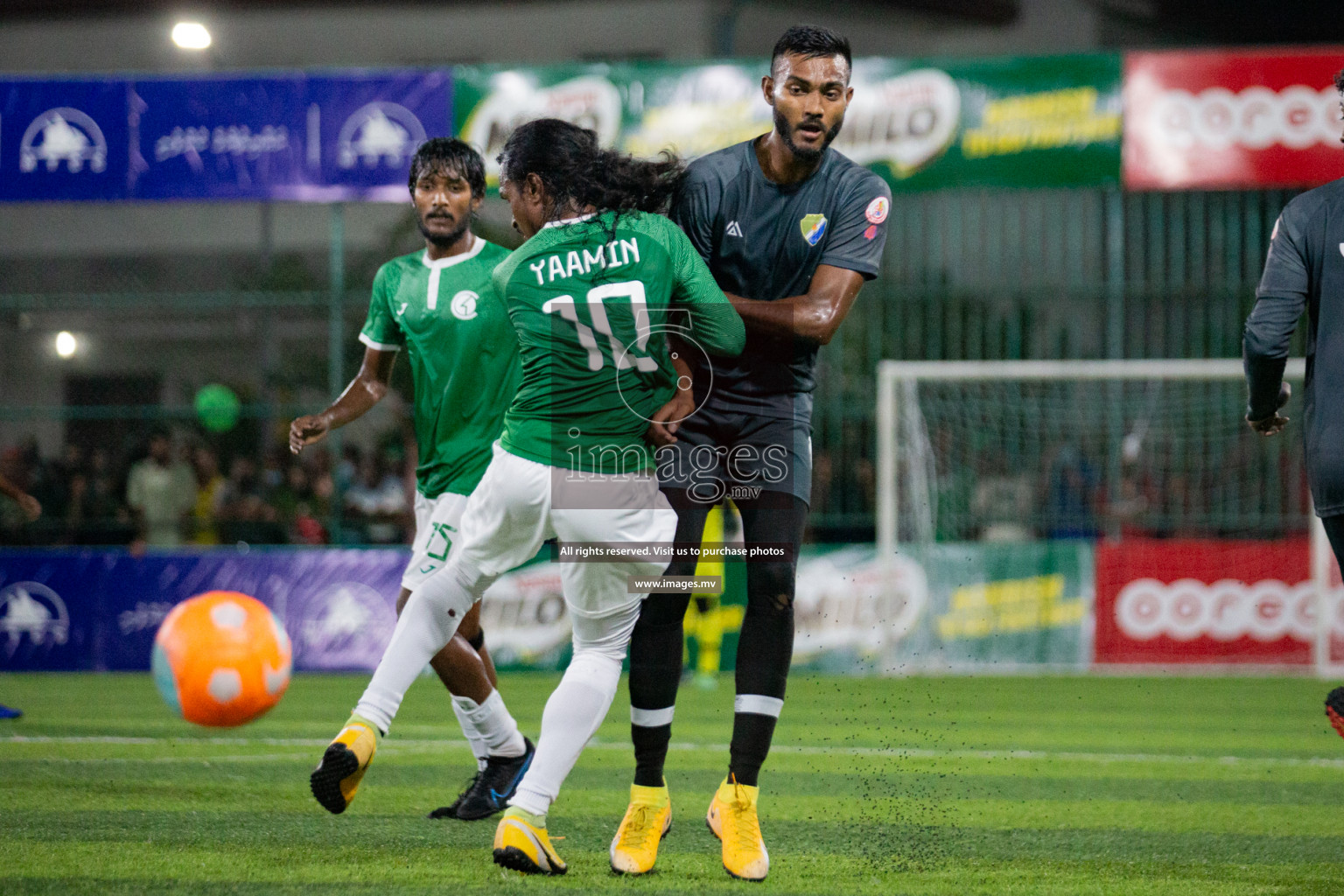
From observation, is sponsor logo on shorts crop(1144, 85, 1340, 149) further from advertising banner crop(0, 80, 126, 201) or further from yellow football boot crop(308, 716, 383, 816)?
yellow football boot crop(308, 716, 383, 816)

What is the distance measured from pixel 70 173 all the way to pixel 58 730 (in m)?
7.28

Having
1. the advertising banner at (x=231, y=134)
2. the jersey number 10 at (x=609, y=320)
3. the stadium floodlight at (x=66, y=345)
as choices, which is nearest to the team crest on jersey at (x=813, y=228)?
the jersey number 10 at (x=609, y=320)

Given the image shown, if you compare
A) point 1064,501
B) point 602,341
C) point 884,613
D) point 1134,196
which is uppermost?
point 1134,196

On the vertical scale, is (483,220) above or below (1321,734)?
above

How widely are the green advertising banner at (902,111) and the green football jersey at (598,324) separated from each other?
8.99 m

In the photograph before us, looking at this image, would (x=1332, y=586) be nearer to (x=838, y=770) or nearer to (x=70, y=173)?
(x=838, y=770)

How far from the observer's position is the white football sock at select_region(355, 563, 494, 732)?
13.8 feet

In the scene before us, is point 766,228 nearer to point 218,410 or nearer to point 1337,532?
point 1337,532

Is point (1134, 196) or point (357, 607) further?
point (1134, 196)

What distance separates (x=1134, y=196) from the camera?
13.5 metres

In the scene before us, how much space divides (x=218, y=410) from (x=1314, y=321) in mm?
10419

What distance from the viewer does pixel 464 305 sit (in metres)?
5.29

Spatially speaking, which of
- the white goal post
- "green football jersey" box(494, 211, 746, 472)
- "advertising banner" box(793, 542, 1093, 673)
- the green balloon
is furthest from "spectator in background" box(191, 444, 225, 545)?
"green football jersey" box(494, 211, 746, 472)

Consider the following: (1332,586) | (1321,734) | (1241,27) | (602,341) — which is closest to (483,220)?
(1332,586)
